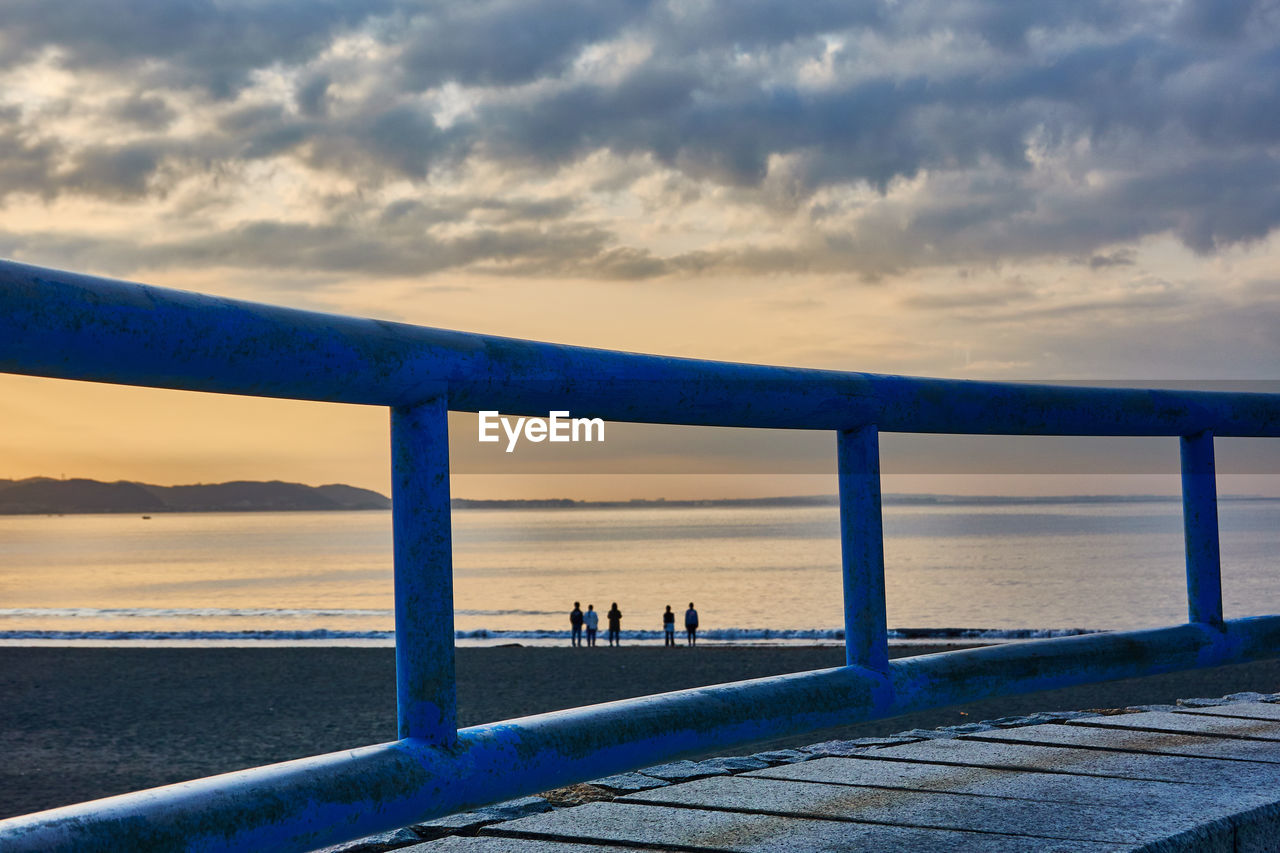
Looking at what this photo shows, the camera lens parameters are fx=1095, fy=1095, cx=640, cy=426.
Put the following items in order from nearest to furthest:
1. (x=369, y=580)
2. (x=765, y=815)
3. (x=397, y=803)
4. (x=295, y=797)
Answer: (x=295, y=797)
(x=397, y=803)
(x=765, y=815)
(x=369, y=580)

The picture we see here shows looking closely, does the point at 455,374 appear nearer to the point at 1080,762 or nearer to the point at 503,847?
the point at 503,847

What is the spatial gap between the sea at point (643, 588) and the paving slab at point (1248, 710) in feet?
51.1

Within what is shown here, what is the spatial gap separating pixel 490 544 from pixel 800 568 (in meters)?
56.4

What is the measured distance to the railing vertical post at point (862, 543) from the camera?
207cm

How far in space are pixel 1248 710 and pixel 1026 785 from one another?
125cm

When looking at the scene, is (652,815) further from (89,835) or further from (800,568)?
(800,568)

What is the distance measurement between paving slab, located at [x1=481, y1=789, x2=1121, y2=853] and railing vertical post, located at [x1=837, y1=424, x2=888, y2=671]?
1.07 feet

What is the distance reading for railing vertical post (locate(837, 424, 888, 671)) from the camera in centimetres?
207

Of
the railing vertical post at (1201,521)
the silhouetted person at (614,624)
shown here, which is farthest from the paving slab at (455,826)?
the silhouetted person at (614,624)

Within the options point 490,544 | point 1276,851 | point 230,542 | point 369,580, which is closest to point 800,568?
point 369,580

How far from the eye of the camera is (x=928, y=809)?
2.06 meters

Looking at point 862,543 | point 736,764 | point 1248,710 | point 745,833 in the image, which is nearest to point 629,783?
point 736,764

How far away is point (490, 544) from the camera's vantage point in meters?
123

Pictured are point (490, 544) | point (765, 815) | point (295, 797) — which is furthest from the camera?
point (490, 544)
